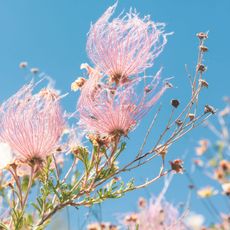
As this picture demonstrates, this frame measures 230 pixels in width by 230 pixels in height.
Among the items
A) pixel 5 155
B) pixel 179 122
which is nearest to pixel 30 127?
pixel 5 155

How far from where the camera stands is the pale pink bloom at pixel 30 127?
2.32 metres

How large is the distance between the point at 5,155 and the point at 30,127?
176 millimetres

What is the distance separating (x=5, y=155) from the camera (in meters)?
2.35

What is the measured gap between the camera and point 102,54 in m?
2.57

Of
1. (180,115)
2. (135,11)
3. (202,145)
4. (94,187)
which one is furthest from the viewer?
(202,145)

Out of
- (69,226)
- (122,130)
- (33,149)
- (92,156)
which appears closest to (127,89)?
(122,130)

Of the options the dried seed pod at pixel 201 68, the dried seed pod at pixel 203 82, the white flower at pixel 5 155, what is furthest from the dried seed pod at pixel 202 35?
the white flower at pixel 5 155

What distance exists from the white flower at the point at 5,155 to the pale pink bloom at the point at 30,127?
0.9 inches

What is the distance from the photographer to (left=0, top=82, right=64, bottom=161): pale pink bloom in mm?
2322

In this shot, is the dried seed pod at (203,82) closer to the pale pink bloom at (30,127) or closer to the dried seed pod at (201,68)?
the dried seed pod at (201,68)

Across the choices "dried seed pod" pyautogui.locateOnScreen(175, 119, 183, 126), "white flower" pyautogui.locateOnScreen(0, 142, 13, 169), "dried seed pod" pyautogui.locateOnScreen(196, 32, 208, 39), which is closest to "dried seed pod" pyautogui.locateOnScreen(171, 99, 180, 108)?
"dried seed pod" pyautogui.locateOnScreen(175, 119, 183, 126)

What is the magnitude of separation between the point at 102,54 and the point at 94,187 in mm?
706

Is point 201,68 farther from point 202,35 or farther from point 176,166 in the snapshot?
point 176,166

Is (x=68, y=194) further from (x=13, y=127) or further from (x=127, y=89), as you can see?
(x=127, y=89)
